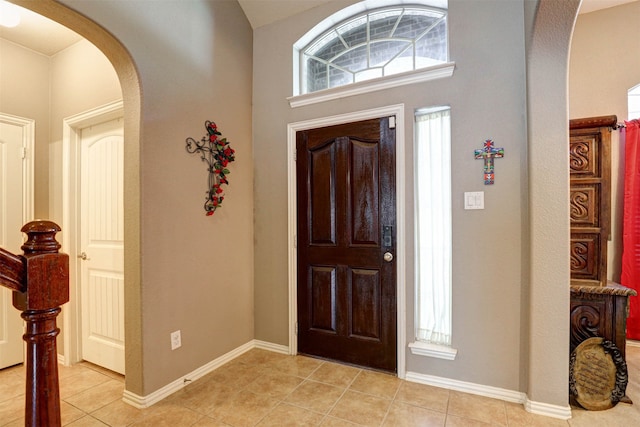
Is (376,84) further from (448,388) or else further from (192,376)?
(192,376)

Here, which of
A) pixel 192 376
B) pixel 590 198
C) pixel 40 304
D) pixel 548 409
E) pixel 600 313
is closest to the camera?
pixel 40 304

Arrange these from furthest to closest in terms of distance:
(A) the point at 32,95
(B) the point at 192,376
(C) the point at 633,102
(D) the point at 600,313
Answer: (C) the point at 633,102 → (A) the point at 32,95 → (B) the point at 192,376 → (D) the point at 600,313

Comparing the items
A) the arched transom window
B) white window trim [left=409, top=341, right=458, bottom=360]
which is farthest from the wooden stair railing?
the arched transom window

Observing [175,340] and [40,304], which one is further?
[175,340]

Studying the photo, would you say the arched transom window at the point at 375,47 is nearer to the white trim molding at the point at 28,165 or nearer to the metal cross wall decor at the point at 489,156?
the metal cross wall decor at the point at 489,156

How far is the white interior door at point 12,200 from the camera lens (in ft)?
8.38

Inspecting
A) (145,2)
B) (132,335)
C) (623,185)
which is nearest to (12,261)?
(132,335)

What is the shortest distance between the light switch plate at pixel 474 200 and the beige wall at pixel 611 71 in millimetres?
1729

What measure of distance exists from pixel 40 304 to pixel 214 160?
2.01 metres

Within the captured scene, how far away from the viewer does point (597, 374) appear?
6.39 ft

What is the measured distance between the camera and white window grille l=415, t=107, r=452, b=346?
2289 mm

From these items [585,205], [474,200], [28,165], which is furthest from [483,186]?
[28,165]

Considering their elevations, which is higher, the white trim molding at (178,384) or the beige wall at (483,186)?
the beige wall at (483,186)

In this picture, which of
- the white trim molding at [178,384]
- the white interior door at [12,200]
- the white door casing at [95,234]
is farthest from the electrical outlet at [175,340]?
the white interior door at [12,200]
